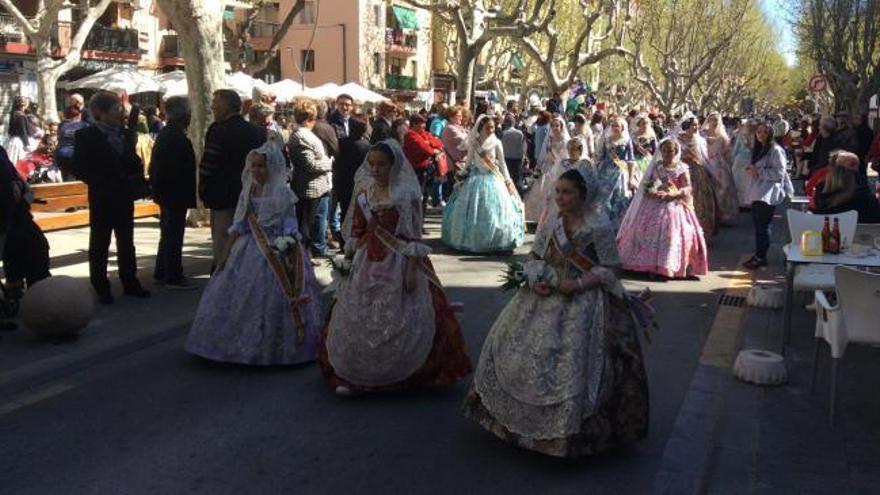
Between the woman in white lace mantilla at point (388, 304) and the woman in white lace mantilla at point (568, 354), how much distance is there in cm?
81

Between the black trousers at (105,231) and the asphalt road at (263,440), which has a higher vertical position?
the black trousers at (105,231)

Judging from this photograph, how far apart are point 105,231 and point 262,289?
2.52 meters

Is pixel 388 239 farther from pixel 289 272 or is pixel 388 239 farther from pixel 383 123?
pixel 383 123

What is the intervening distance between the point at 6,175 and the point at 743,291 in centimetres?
695

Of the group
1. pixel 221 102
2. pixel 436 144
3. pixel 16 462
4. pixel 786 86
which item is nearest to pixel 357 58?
pixel 436 144

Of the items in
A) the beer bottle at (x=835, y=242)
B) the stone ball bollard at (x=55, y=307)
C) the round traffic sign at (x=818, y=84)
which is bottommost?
the stone ball bollard at (x=55, y=307)

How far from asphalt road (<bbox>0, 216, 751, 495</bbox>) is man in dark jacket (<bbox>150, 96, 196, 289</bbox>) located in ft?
7.06

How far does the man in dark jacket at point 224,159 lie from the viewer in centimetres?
812

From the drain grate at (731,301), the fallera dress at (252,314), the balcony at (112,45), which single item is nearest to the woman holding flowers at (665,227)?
the drain grate at (731,301)

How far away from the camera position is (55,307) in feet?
21.6

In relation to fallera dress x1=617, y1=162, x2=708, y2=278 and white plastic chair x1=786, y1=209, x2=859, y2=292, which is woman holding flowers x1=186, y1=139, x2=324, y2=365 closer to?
white plastic chair x1=786, y1=209, x2=859, y2=292

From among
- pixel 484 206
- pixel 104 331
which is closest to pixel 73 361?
pixel 104 331

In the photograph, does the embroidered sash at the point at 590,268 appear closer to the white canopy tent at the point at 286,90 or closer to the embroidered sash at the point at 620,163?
the embroidered sash at the point at 620,163

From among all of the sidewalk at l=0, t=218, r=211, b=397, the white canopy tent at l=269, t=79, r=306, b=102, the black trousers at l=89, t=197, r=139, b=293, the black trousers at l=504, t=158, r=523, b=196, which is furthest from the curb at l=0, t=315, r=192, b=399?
the white canopy tent at l=269, t=79, r=306, b=102
